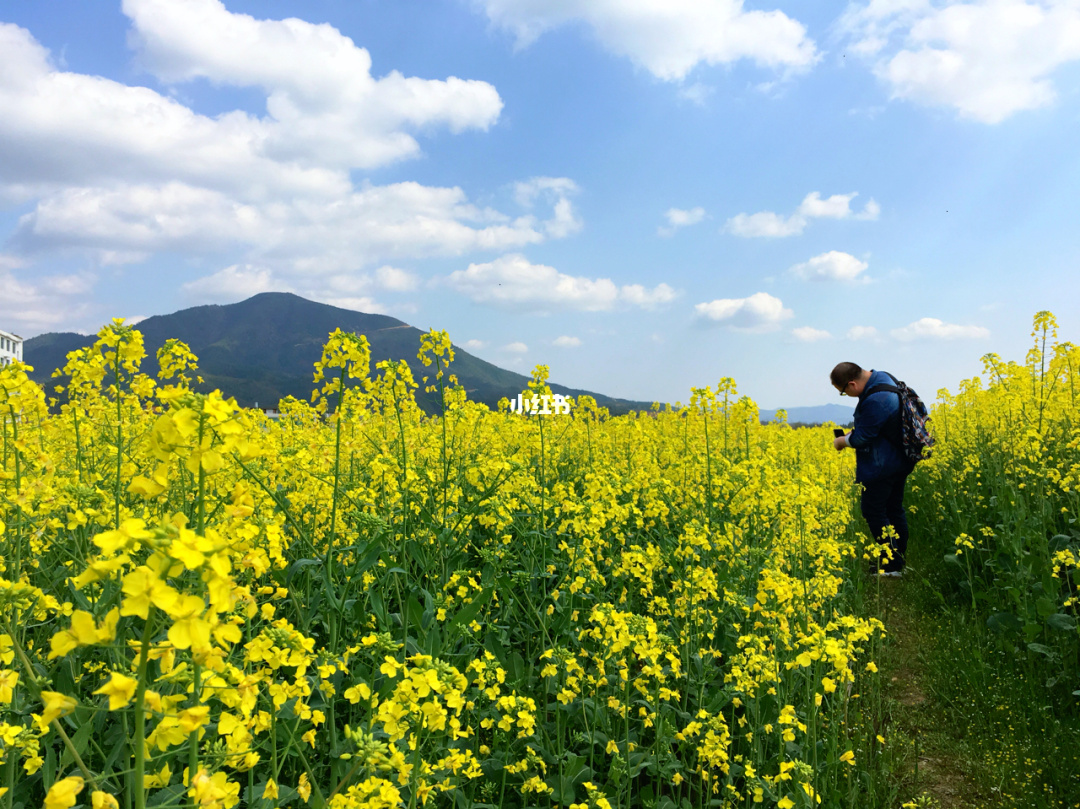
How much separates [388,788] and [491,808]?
4.12ft

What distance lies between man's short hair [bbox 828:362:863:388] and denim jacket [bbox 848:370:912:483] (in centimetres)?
36

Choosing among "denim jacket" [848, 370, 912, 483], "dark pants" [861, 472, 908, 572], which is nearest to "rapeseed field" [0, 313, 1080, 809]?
"denim jacket" [848, 370, 912, 483]

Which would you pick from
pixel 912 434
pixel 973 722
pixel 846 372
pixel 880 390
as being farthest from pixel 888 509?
pixel 973 722

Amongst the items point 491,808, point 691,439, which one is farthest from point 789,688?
point 691,439

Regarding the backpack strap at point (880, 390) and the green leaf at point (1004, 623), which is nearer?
the green leaf at point (1004, 623)

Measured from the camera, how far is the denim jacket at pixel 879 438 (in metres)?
6.93

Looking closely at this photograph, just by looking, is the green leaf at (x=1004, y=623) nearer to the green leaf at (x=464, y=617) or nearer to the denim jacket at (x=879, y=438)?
the denim jacket at (x=879, y=438)

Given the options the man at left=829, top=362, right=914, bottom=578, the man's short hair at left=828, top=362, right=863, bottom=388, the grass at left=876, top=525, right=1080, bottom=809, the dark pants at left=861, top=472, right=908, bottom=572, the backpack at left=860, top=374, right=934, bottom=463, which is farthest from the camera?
the man's short hair at left=828, top=362, right=863, bottom=388

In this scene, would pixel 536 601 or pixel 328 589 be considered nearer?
pixel 328 589

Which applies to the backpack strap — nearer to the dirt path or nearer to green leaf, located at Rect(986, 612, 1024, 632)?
the dirt path

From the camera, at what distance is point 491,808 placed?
262 cm

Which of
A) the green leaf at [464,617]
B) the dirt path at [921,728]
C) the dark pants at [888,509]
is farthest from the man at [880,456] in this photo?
the green leaf at [464,617]

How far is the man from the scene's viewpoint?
22.8 ft

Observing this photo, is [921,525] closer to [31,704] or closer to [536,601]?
[536,601]
